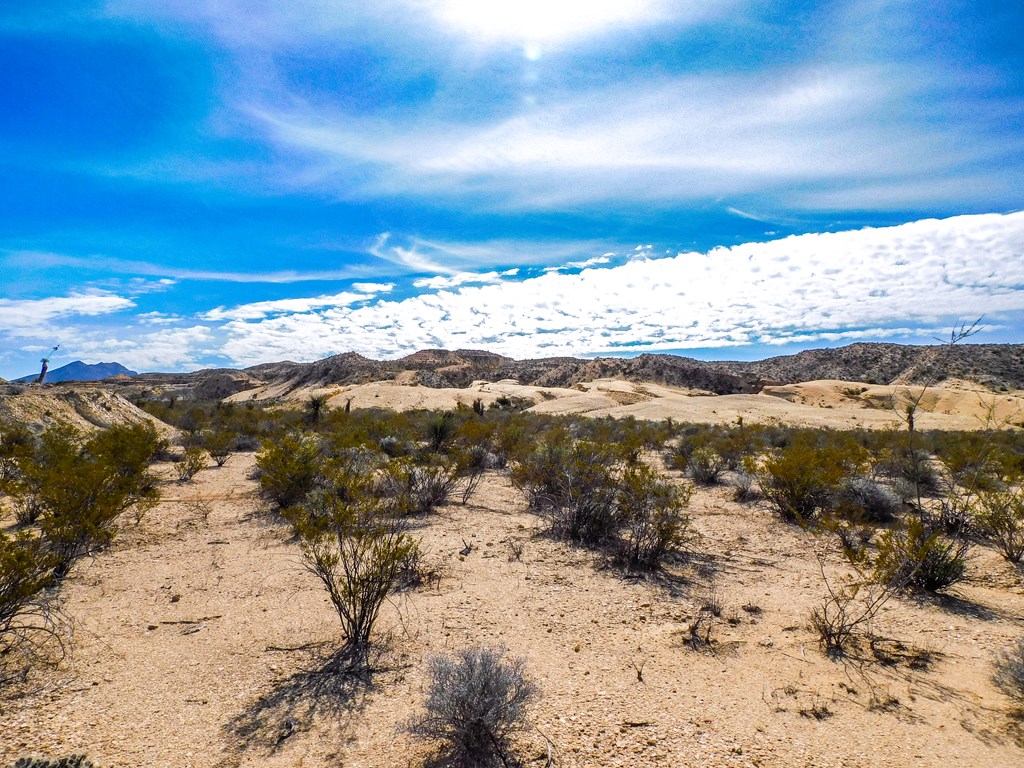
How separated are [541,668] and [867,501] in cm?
946

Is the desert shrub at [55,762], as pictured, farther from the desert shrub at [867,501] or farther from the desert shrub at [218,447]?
the desert shrub at [218,447]

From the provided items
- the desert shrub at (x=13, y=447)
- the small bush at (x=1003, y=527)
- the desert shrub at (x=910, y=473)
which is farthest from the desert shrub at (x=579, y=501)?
the desert shrub at (x=13, y=447)

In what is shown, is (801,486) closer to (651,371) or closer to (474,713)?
(474,713)

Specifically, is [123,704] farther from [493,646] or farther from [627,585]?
[627,585]

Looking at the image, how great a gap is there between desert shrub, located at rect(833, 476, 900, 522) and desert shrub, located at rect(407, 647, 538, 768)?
925cm

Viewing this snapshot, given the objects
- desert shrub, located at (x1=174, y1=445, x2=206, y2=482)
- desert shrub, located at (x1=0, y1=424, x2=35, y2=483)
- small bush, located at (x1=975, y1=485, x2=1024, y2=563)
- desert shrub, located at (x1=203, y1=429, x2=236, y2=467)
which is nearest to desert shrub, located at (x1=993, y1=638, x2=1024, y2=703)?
small bush, located at (x1=975, y1=485, x2=1024, y2=563)

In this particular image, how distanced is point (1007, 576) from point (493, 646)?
7765 mm

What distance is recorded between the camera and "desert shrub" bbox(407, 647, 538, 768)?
11.9 feet

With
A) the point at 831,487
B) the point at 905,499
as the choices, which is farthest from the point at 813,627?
the point at 905,499

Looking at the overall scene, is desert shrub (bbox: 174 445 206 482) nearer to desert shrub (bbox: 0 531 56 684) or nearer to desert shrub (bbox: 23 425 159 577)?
desert shrub (bbox: 23 425 159 577)

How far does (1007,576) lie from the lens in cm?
728

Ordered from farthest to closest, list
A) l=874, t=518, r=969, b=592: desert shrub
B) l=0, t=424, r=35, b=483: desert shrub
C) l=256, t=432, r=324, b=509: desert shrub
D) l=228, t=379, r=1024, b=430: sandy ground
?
1. l=228, t=379, r=1024, b=430: sandy ground
2. l=256, t=432, r=324, b=509: desert shrub
3. l=0, t=424, r=35, b=483: desert shrub
4. l=874, t=518, r=969, b=592: desert shrub

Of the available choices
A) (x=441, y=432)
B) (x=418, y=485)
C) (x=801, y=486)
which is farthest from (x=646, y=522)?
(x=441, y=432)

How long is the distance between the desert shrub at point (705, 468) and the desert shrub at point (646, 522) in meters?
5.70
